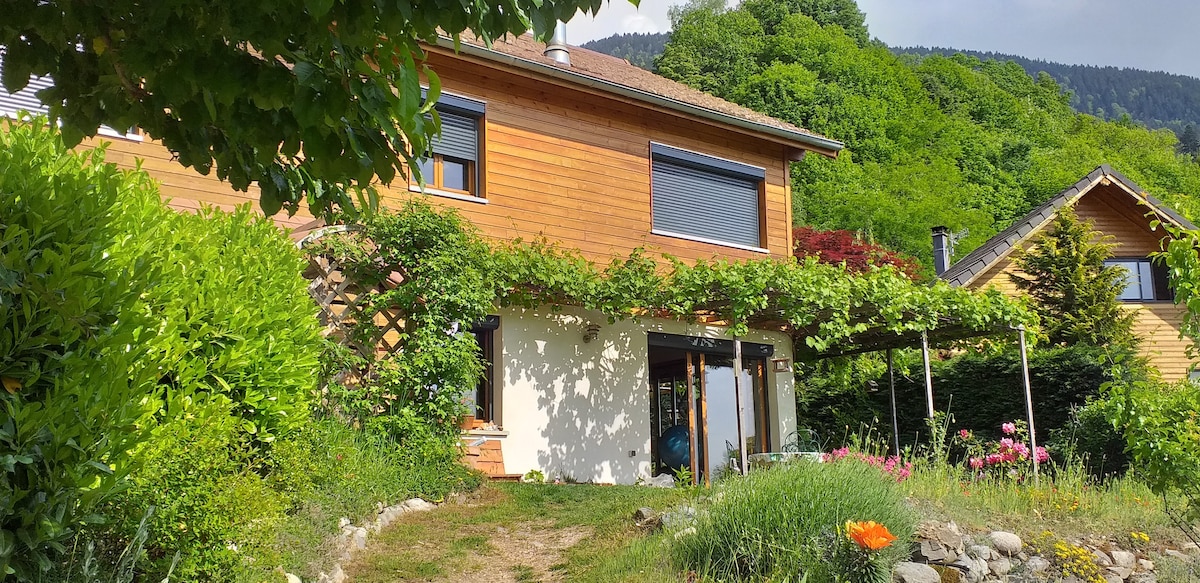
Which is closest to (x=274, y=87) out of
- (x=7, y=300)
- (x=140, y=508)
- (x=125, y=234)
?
(x=7, y=300)

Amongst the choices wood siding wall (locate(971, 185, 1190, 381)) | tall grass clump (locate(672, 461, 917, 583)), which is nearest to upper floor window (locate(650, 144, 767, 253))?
tall grass clump (locate(672, 461, 917, 583))

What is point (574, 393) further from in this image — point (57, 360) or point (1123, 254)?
point (1123, 254)

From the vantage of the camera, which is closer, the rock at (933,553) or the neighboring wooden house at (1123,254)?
the rock at (933,553)

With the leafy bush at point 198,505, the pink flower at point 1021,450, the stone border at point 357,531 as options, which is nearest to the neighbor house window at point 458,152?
the stone border at point 357,531

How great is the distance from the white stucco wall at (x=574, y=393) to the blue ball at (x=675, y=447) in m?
0.82

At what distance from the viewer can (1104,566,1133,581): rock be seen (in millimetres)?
6676

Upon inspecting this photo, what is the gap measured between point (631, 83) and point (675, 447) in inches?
199

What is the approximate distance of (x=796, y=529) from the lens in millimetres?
5699

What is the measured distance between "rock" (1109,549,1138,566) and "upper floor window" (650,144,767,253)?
699 cm

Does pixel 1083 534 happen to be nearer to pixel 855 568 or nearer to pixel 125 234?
pixel 855 568

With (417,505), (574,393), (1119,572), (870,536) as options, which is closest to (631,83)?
(574,393)

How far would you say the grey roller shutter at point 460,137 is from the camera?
36.6 ft

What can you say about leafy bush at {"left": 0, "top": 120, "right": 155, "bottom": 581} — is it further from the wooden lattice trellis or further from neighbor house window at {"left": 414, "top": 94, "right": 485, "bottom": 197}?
neighbor house window at {"left": 414, "top": 94, "right": 485, "bottom": 197}

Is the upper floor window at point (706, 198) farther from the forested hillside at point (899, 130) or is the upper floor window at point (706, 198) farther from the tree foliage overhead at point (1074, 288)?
the forested hillside at point (899, 130)
